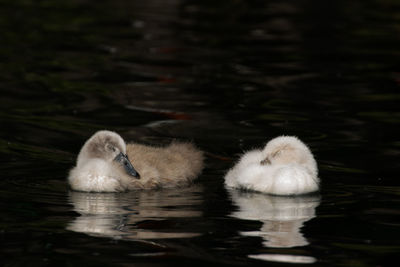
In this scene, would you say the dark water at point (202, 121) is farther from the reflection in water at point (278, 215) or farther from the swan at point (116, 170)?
the swan at point (116, 170)

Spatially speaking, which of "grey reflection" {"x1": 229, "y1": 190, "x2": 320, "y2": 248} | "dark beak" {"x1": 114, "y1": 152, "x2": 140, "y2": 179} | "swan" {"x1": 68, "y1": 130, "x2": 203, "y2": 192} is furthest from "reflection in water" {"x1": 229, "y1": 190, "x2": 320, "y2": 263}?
"dark beak" {"x1": 114, "y1": 152, "x2": 140, "y2": 179}

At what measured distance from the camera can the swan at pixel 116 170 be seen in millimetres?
9766

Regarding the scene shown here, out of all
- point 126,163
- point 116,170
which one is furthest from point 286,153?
point 116,170

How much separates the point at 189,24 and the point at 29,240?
51.6 feet

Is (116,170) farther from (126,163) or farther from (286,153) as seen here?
(286,153)

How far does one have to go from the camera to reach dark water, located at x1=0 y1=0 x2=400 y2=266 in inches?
313

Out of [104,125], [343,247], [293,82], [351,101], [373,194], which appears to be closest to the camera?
[343,247]

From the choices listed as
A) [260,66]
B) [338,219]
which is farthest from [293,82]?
[338,219]

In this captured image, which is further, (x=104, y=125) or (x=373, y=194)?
(x=104, y=125)

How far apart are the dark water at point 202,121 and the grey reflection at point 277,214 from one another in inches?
0.8

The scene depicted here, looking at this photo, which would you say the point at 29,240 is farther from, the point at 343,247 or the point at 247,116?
the point at 247,116

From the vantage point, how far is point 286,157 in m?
9.84

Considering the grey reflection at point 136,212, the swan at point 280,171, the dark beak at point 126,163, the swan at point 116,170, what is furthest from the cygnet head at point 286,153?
the dark beak at point 126,163

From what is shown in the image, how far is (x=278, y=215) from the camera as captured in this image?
8.91 m
